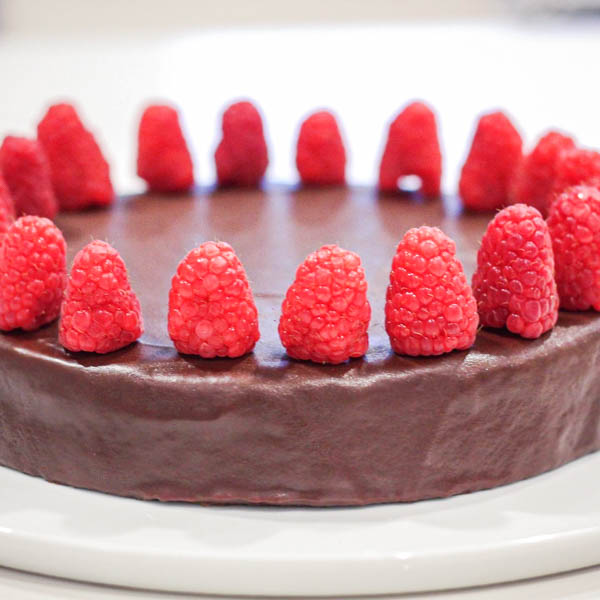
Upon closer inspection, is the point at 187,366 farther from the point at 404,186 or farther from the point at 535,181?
the point at 404,186

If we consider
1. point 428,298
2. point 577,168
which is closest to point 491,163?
point 577,168

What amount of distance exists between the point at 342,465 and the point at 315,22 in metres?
5.52

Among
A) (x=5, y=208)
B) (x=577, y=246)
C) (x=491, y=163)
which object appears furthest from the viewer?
(x=491, y=163)

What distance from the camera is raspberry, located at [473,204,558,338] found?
174 centimetres

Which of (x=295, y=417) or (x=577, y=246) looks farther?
(x=577, y=246)

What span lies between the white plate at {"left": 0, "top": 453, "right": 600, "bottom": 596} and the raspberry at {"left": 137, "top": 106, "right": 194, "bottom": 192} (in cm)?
115

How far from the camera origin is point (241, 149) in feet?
8.99

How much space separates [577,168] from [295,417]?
90 cm

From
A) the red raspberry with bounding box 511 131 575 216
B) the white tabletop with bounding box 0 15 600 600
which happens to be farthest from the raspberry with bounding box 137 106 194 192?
the white tabletop with bounding box 0 15 600 600

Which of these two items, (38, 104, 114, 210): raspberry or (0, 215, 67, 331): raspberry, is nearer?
(0, 215, 67, 331): raspberry

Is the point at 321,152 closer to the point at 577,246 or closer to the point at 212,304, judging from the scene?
the point at 577,246

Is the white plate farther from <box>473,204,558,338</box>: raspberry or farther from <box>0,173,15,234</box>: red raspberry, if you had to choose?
<box>0,173,15,234</box>: red raspberry

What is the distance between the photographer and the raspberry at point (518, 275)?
1735 millimetres

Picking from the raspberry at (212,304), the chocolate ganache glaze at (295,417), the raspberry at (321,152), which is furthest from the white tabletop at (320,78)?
the raspberry at (212,304)
